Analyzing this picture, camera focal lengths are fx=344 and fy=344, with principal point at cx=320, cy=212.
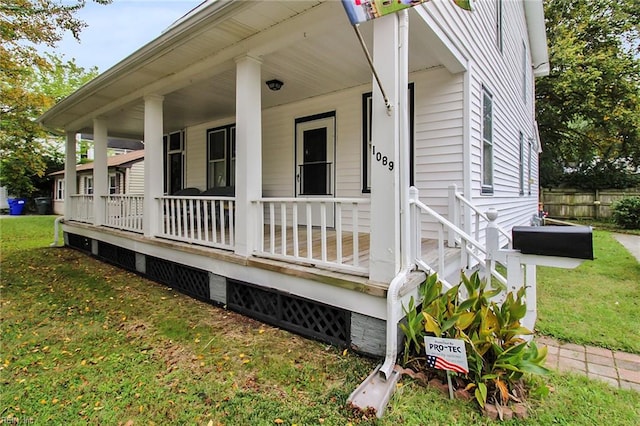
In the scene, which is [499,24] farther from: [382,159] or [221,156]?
[221,156]

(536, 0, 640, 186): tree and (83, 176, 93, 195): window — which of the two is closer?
(536, 0, 640, 186): tree

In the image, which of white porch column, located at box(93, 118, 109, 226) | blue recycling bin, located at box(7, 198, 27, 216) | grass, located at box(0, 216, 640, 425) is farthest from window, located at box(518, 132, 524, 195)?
blue recycling bin, located at box(7, 198, 27, 216)

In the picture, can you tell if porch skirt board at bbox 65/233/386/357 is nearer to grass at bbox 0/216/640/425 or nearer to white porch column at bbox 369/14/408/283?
grass at bbox 0/216/640/425

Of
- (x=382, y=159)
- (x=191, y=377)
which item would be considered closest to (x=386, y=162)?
(x=382, y=159)

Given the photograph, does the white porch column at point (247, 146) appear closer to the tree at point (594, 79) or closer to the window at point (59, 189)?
the tree at point (594, 79)

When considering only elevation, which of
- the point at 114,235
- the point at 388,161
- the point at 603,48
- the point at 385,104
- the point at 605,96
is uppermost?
the point at 603,48

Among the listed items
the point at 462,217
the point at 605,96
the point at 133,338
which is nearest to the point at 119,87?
the point at 133,338

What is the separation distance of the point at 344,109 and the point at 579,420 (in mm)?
4811

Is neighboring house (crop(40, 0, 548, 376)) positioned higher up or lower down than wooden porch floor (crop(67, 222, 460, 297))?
higher up

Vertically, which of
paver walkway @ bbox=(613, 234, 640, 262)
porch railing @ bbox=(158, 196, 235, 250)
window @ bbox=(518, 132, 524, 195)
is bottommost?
paver walkway @ bbox=(613, 234, 640, 262)

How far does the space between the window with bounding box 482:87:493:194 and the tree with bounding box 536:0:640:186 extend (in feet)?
38.7

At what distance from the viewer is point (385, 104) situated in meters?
2.77

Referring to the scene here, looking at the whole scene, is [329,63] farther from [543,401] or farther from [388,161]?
[543,401]

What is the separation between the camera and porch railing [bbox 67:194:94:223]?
763 cm
